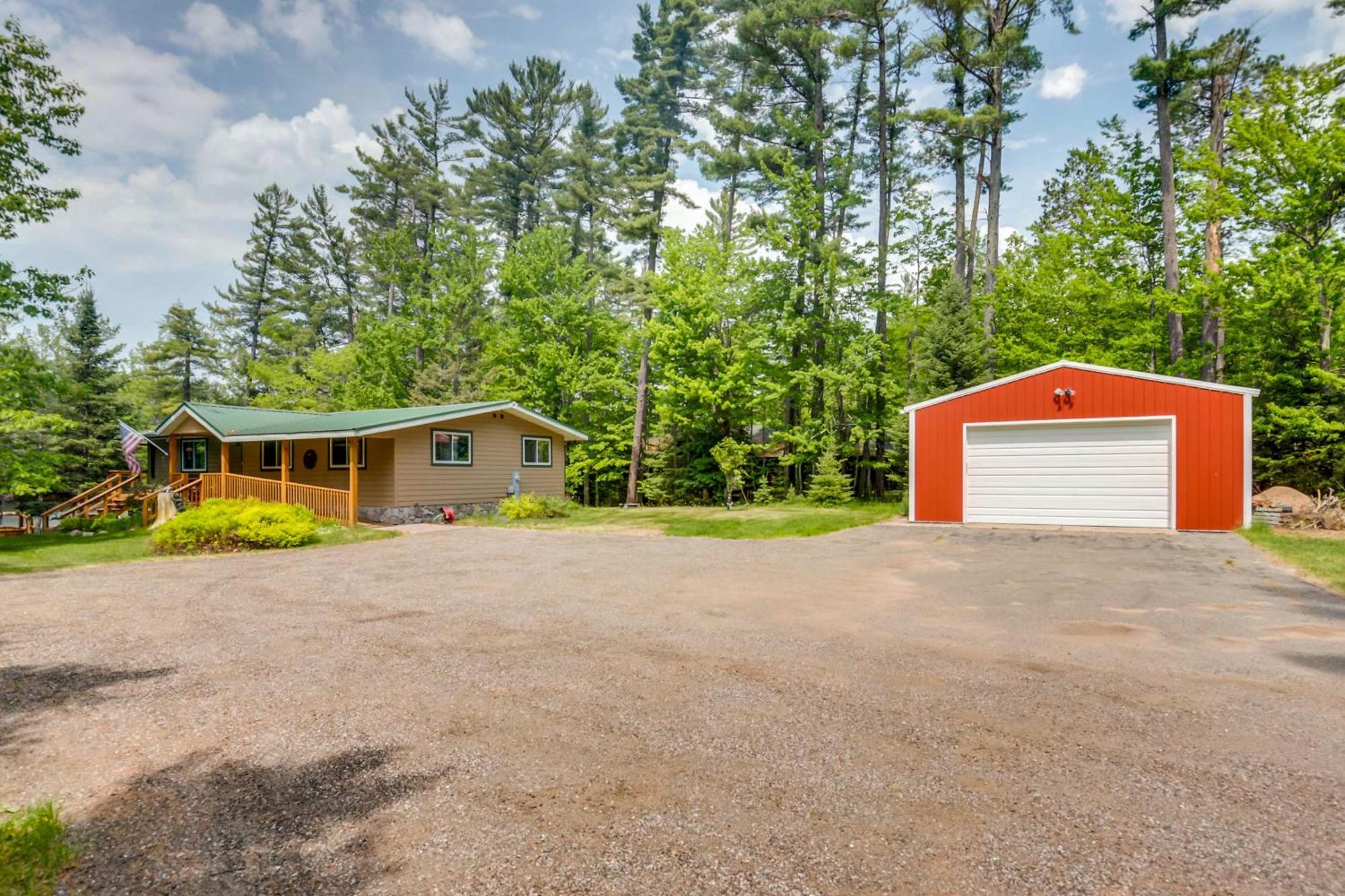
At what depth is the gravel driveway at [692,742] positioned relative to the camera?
2197mm

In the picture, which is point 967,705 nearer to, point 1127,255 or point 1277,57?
point 1127,255

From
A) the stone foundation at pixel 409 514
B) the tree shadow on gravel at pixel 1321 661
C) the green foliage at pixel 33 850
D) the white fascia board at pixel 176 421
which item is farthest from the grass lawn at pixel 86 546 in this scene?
the tree shadow on gravel at pixel 1321 661

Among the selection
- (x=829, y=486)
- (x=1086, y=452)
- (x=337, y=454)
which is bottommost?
(x=829, y=486)

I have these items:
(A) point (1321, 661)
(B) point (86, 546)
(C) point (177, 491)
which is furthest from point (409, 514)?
(A) point (1321, 661)

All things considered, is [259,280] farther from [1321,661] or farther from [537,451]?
[1321,661]

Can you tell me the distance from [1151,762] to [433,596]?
638 centimetres

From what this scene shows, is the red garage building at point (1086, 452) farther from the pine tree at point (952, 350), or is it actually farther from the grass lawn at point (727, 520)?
the pine tree at point (952, 350)

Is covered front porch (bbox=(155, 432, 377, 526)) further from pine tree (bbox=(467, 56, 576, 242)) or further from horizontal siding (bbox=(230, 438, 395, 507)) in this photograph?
pine tree (bbox=(467, 56, 576, 242))

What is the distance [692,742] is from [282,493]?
16.4m

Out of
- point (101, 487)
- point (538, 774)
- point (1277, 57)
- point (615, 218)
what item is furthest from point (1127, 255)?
point (101, 487)

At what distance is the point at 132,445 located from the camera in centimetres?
2302

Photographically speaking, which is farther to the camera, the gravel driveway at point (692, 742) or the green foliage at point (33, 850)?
the gravel driveway at point (692, 742)

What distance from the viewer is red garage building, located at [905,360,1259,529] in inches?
468

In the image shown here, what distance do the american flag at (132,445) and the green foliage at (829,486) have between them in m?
22.2
